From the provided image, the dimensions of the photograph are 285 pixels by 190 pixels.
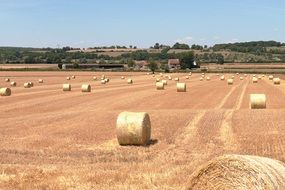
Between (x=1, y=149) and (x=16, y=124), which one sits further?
(x=16, y=124)

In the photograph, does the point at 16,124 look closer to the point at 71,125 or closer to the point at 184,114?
the point at 71,125

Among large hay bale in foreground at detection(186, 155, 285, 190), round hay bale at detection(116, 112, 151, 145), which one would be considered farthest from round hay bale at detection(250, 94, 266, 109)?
large hay bale in foreground at detection(186, 155, 285, 190)

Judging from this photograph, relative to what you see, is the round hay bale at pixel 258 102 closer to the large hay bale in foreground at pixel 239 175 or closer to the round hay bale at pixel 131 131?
the round hay bale at pixel 131 131

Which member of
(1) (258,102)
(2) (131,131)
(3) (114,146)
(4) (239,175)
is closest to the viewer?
(4) (239,175)

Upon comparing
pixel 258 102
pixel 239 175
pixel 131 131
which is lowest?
pixel 258 102

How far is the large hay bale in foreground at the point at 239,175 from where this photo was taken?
897 cm

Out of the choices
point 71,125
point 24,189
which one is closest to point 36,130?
point 71,125

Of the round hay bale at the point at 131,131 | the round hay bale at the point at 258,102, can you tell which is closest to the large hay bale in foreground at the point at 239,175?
the round hay bale at the point at 131,131

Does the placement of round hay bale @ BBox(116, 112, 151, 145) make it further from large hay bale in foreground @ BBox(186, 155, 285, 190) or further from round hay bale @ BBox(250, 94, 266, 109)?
round hay bale @ BBox(250, 94, 266, 109)

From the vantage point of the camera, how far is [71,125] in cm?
2595

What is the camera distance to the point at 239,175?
934 centimetres

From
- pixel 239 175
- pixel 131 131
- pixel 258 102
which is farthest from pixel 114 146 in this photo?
pixel 258 102

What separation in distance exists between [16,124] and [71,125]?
8.88 feet

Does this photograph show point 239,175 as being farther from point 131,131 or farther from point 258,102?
point 258,102
